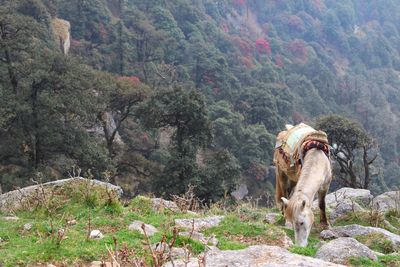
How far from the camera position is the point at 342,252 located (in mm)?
6656

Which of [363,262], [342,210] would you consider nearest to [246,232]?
[363,262]

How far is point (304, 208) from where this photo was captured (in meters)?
7.11

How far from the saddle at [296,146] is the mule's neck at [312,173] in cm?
→ 18

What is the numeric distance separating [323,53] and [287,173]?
243ft

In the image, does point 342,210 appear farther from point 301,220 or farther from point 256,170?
point 256,170

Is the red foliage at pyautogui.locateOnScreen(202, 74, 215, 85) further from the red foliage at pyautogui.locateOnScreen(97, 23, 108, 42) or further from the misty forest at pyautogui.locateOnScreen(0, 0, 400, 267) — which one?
the red foliage at pyautogui.locateOnScreen(97, 23, 108, 42)

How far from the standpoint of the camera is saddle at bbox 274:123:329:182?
9062 mm

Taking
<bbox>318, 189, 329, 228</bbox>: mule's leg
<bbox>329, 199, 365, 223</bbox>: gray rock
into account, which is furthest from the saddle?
<bbox>329, 199, 365, 223</bbox>: gray rock

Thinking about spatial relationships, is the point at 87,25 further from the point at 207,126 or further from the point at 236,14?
the point at 236,14

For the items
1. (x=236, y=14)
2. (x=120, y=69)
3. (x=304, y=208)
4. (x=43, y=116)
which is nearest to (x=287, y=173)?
(x=304, y=208)

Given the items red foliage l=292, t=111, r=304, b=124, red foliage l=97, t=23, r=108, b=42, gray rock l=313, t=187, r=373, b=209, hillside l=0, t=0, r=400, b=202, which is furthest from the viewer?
red foliage l=292, t=111, r=304, b=124

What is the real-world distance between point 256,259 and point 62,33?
3615 centimetres

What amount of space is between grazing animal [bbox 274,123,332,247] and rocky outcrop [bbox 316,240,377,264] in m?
0.44

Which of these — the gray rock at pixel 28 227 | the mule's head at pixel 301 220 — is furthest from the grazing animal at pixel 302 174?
the gray rock at pixel 28 227
